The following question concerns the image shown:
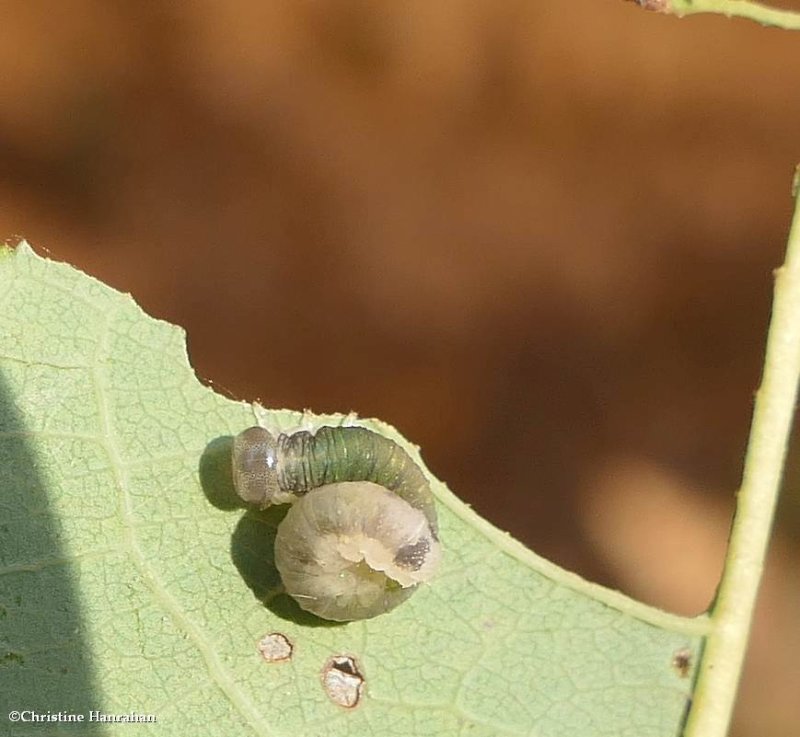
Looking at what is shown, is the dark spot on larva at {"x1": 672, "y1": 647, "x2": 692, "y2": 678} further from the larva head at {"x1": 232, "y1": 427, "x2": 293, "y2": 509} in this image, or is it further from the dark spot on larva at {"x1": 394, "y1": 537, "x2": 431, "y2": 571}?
the larva head at {"x1": 232, "y1": 427, "x2": 293, "y2": 509}

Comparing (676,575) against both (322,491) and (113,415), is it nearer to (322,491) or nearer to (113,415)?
(322,491)

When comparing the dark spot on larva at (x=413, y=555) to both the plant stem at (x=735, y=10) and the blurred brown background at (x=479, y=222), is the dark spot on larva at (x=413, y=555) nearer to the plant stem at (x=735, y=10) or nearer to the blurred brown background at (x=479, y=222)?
the plant stem at (x=735, y=10)

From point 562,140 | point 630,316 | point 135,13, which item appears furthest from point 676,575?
point 135,13

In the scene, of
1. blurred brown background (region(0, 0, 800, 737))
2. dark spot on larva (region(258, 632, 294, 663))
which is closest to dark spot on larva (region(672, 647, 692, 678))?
dark spot on larva (region(258, 632, 294, 663))

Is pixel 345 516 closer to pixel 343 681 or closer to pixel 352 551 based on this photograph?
pixel 352 551

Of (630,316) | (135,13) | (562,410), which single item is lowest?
(562,410)

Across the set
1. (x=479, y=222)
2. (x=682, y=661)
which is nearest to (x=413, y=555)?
(x=682, y=661)
